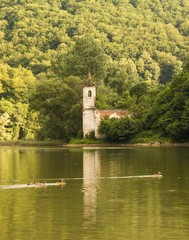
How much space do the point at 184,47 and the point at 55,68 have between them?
8462cm

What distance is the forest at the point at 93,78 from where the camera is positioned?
245 ft

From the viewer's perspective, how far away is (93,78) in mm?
104000

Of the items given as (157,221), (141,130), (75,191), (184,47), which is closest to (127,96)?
(141,130)

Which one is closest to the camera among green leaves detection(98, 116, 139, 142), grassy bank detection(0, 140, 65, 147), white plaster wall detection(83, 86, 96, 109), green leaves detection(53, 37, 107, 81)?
green leaves detection(98, 116, 139, 142)

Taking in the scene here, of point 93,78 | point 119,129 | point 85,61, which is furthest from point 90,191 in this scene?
point 85,61

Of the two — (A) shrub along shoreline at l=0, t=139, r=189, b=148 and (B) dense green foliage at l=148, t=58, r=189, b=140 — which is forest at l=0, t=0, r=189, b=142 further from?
(A) shrub along shoreline at l=0, t=139, r=189, b=148

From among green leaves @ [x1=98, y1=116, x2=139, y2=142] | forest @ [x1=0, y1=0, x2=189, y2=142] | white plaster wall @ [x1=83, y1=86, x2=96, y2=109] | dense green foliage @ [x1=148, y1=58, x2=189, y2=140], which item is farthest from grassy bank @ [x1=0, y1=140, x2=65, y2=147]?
dense green foliage @ [x1=148, y1=58, x2=189, y2=140]

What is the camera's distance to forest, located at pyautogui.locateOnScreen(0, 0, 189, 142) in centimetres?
7456

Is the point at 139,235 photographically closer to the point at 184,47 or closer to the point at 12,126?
the point at 12,126

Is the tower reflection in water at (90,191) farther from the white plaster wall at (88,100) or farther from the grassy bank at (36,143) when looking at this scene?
the grassy bank at (36,143)

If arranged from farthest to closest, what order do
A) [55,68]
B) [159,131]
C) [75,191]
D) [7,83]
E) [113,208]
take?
[7,83]
[55,68]
[159,131]
[75,191]
[113,208]

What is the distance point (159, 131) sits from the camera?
72938 mm

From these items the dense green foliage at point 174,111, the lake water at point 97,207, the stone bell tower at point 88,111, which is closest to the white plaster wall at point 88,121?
the stone bell tower at point 88,111

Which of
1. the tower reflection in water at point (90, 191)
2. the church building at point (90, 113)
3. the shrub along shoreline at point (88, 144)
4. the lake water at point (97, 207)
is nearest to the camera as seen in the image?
the lake water at point (97, 207)
